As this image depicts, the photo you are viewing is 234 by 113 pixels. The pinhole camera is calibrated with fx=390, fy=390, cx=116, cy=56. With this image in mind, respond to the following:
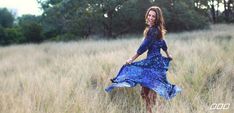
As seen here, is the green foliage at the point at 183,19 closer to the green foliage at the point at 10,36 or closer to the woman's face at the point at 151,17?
the green foliage at the point at 10,36

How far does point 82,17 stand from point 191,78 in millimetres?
16591

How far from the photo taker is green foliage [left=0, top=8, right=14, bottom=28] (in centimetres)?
2889

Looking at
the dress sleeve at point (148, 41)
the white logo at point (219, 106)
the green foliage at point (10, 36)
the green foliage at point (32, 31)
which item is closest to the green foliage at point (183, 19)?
the green foliage at point (32, 31)

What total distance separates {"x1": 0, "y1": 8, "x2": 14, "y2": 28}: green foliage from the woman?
2541 centimetres

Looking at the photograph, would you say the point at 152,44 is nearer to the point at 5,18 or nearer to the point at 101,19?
the point at 101,19

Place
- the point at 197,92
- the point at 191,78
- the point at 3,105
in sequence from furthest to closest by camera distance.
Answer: the point at 191,78 → the point at 197,92 → the point at 3,105

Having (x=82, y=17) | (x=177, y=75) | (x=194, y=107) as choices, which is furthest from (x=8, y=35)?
(x=194, y=107)

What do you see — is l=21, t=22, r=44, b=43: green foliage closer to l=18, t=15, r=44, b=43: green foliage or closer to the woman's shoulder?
l=18, t=15, r=44, b=43: green foliage

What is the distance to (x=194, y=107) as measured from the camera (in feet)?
15.0

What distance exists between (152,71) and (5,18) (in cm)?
2638

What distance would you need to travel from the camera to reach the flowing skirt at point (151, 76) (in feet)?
15.9

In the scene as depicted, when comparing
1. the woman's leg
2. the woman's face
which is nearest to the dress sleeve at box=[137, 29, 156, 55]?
the woman's face

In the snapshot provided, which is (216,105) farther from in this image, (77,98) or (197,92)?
(77,98)

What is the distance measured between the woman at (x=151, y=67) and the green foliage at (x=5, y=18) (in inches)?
1000
